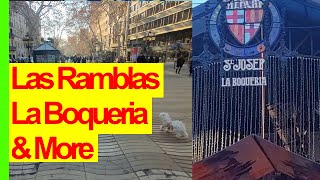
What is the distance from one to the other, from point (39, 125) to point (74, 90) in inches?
12.7

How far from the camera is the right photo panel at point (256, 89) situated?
2.35m

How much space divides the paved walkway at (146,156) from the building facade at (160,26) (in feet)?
0.50

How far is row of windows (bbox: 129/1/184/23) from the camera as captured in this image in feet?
7.77

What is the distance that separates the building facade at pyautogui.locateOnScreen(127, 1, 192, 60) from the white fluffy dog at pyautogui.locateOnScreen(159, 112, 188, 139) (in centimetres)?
46

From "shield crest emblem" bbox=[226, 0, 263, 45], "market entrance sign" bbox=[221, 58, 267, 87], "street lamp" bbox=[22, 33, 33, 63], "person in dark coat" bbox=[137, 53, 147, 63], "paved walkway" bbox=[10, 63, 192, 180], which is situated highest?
"shield crest emblem" bbox=[226, 0, 263, 45]

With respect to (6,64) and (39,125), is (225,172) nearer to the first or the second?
(39,125)

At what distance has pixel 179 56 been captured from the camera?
7.81 feet

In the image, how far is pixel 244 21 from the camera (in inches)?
92.7

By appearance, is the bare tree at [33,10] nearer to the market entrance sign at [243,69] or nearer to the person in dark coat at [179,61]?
the person in dark coat at [179,61]

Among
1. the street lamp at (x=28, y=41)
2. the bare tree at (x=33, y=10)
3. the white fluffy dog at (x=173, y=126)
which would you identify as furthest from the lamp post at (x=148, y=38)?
the street lamp at (x=28, y=41)

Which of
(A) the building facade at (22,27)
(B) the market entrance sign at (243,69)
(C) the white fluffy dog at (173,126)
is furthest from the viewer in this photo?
(C) the white fluffy dog at (173,126)

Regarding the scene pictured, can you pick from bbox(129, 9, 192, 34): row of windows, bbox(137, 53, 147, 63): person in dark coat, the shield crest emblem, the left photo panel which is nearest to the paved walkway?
the left photo panel

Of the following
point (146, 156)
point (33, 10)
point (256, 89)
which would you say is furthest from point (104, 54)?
point (256, 89)

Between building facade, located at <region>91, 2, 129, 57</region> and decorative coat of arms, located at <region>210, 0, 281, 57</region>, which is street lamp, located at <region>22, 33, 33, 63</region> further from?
decorative coat of arms, located at <region>210, 0, 281, 57</region>
